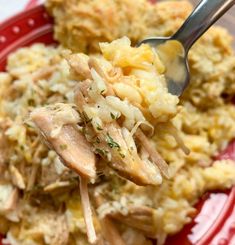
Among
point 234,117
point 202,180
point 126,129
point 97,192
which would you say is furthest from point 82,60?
point 234,117

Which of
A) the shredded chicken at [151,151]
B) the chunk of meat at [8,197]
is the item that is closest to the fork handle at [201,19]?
the shredded chicken at [151,151]

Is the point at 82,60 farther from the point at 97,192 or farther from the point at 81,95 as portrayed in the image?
the point at 97,192

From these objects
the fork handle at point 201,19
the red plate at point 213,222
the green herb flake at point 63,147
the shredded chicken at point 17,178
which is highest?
the fork handle at point 201,19

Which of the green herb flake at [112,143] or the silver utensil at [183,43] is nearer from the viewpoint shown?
the green herb flake at [112,143]

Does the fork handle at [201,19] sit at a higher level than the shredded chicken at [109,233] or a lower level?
higher

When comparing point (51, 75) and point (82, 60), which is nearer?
point (82, 60)

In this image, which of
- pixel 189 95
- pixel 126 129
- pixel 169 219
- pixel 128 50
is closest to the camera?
pixel 126 129

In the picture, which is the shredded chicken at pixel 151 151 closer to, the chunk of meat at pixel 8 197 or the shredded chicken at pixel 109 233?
the shredded chicken at pixel 109 233
